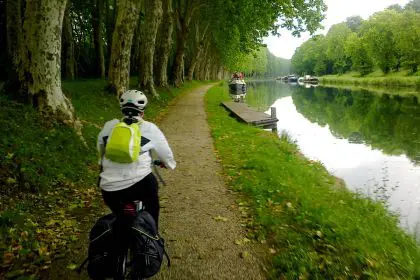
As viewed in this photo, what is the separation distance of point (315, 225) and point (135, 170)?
11.5 ft

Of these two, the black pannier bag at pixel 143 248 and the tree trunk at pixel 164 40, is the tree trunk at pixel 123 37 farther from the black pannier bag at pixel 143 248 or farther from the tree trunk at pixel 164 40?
the black pannier bag at pixel 143 248

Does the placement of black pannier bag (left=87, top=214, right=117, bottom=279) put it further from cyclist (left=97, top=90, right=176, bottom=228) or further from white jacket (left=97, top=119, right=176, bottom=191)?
white jacket (left=97, top=119, right=176, bottom=191)

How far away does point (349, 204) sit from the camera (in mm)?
7973

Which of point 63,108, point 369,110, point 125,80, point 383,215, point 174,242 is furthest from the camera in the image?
point 369,110

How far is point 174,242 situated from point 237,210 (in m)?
1.64

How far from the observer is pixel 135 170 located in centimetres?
376

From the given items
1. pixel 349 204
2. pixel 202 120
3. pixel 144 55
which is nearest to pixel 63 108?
pixel 349 204

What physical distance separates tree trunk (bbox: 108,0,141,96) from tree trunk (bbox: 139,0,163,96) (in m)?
5.50

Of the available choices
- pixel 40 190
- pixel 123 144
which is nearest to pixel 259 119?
pixel 40 190

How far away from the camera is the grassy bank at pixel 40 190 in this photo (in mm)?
5070

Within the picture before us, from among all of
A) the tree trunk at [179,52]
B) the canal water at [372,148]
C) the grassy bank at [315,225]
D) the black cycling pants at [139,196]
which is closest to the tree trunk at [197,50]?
the tree trunk at [179,52]

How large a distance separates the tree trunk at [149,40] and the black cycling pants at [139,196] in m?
19.0

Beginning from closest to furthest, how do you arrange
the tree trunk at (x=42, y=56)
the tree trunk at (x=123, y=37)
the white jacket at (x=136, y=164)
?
1. the white jacket at (x=136, y=164)
2. the tree trunk at (x=42, y=56)
3. the tree trunk at (x=123, y=37)

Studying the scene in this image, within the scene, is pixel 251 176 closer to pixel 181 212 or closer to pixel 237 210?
pixel 237 210
